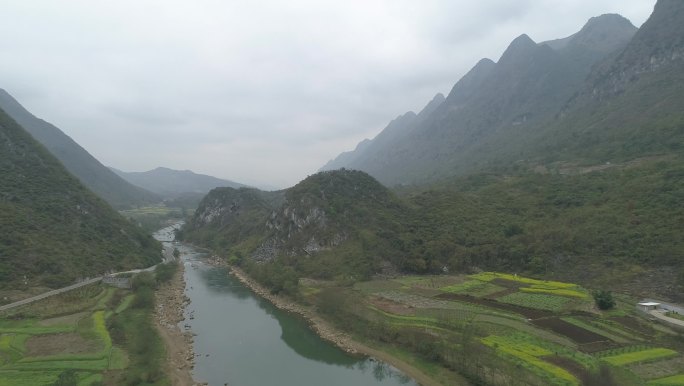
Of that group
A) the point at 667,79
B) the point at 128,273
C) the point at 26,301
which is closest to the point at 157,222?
the point at 128,273

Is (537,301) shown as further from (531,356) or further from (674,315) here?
(531,356)

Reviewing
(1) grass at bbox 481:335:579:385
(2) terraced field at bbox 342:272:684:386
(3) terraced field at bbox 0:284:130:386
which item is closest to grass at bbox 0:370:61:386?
(3) terraced field at bbox 0:284:130:386

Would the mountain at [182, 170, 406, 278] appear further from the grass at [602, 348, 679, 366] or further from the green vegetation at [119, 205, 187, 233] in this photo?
the green vegetation at [119, 205, 187, 233]

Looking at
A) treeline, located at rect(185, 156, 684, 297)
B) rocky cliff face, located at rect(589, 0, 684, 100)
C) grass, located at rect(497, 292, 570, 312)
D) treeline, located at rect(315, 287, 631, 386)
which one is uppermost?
rocky cliff face, located at rect(589, 0, 684, 100)

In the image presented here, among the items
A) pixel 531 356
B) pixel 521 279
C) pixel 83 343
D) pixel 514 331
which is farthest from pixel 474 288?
pixel 83 343

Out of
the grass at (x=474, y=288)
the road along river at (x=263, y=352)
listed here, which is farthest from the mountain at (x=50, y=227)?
the grass at (x=474, y=288)

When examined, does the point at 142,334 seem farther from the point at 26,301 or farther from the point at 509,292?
the point at 509,292
